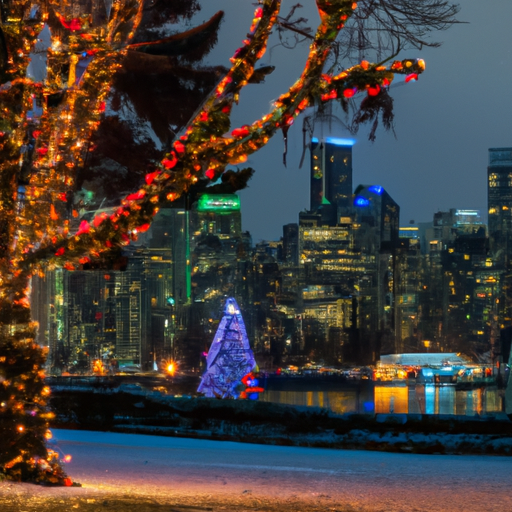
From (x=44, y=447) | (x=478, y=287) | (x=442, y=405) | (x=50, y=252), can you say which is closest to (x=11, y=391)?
Answer: (x=44, y=447)

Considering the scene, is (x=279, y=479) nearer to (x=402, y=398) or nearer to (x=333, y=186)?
(x=333, y=186)

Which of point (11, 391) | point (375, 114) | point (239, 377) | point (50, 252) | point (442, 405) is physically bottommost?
point (442, 405)

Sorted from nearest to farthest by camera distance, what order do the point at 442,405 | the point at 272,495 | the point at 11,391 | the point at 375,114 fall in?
the point at 272,495, the point at 11,391, the point at 375,114, the point at 442,405

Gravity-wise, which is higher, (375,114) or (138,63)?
(138,63)

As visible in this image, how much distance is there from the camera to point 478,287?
40.1m

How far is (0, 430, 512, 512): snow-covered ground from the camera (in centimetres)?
408

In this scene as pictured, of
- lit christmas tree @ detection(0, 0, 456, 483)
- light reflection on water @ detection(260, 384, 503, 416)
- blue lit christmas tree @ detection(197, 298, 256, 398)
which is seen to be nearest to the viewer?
lit christmas tree @ detection(0, 0, 456, 483)

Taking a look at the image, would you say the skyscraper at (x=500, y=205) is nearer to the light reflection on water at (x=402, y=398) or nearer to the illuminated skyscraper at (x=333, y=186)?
the illuminated skyscraper at (x=333, y=186)

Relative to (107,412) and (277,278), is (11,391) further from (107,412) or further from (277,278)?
(277,278)

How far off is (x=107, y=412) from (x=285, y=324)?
2973 cm

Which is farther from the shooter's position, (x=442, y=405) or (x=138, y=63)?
(x=442, y=405)

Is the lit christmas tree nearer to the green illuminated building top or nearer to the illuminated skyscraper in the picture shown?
the green illuminated building top

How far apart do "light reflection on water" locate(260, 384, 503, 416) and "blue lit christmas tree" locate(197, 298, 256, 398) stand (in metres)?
3.63

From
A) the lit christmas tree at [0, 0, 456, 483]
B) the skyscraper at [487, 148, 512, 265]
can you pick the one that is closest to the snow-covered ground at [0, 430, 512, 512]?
the lit christmas tree at [0, 0, 456, 483]
